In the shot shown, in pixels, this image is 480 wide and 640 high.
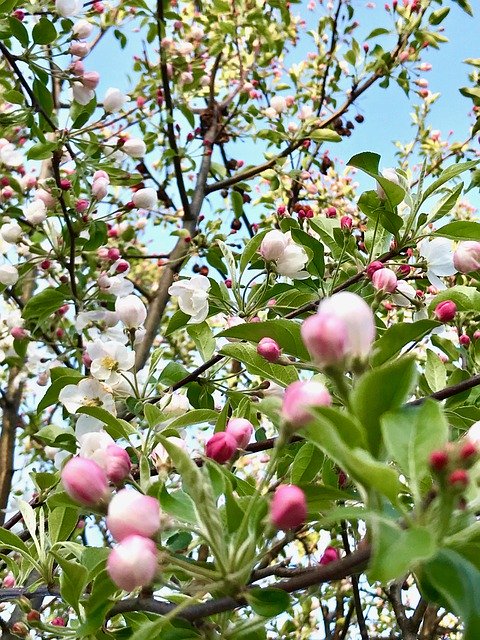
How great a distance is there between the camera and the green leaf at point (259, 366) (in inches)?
41.3

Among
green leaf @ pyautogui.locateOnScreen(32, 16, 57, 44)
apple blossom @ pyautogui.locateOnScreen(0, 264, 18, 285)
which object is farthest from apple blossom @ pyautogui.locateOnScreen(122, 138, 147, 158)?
apple blossom @ pyautogui.locateOnScreen(0, 264, 18, 285)

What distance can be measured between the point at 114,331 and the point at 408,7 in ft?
6.72

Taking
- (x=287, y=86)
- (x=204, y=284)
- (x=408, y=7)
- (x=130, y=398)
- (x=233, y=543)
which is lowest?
(x=233, y=543)

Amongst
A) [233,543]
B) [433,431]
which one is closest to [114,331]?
[233,543]

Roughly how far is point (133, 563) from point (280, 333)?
481mm

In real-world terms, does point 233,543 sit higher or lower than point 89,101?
lower

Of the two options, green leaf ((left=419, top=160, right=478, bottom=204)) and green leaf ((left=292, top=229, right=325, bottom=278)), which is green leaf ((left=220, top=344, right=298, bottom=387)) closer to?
green leaf ((left=292, top=229, right=325, bottom=278))

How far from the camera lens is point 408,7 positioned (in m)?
2.79

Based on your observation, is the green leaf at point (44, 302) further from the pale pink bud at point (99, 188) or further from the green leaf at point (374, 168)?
the green leaf at point (374, 168)

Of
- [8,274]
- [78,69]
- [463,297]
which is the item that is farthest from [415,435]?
[78,69]

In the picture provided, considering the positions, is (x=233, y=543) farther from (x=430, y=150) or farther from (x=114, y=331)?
(x=430, y=150)

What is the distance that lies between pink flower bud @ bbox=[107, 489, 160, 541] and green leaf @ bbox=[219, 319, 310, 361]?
43cm

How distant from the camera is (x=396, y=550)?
1.51 feet

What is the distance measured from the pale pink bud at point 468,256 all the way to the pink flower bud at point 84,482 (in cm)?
73
